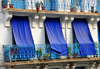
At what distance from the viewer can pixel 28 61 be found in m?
24.1

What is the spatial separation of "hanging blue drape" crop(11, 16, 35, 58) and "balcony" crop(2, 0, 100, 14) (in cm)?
89

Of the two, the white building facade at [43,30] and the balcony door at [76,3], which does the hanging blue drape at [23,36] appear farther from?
the balcony door at [76,3]

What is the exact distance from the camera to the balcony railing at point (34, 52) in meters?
23.9

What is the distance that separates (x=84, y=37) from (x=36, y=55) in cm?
429

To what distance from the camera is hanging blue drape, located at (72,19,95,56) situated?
2682 cm

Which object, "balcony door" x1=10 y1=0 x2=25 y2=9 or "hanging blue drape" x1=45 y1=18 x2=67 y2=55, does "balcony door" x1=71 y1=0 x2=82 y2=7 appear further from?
"balcony door" x1=10 y1=0 x2=25 y2=9

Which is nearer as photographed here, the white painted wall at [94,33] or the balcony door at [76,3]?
the balcony door at [76,3]

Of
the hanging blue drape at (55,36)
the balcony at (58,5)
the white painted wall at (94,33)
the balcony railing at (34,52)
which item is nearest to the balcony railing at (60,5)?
the balcony at (58,5)

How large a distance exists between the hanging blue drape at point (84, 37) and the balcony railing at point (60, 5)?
38.3 inches

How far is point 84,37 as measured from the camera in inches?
1076

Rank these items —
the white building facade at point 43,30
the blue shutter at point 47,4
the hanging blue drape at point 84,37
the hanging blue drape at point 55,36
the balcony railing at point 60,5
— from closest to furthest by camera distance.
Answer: the white building facade at point 43,30 < the balcony railing at point 60,5 < the hanging blue drape at point 55,36 < the blue shutter at point 47,4 < the hanging blue drape at point 84,37

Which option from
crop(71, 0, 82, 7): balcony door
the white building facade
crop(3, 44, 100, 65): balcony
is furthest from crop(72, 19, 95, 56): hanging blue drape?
crop(71, 0, 82, 7): balcony door

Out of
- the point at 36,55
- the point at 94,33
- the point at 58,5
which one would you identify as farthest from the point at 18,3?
the point at 94,33

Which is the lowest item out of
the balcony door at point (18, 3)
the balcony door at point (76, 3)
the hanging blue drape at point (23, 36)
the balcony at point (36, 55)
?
the balcony at point (36, 55)
